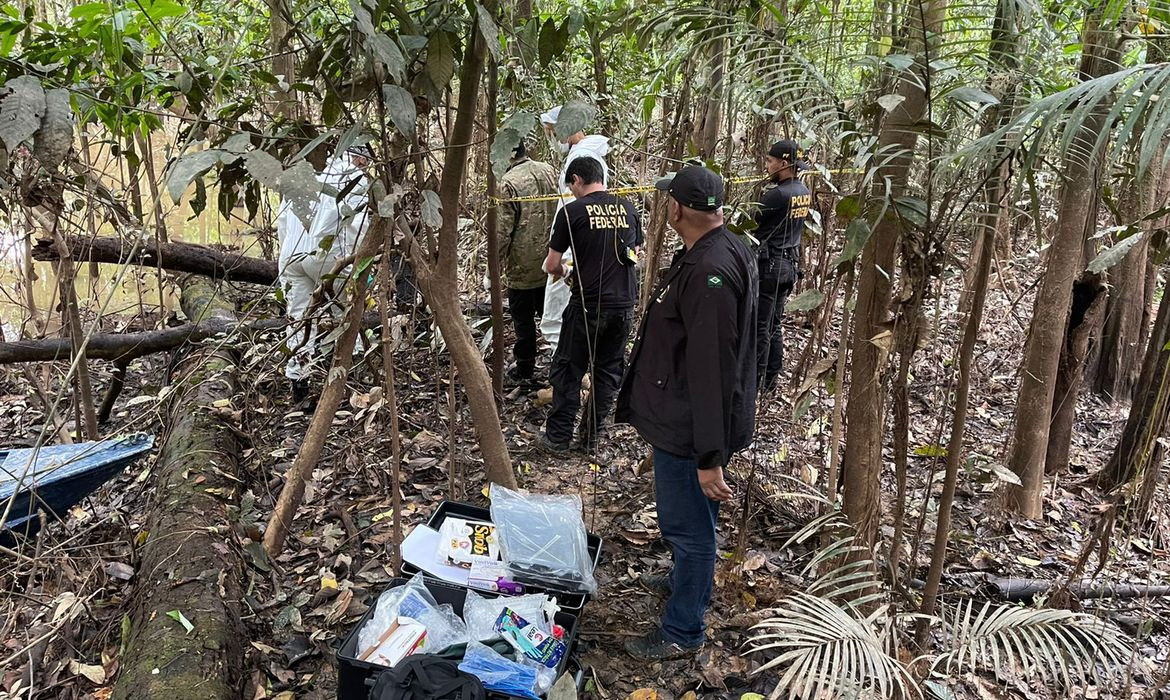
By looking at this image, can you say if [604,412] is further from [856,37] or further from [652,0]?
[856,37]

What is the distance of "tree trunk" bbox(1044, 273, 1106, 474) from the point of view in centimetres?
353

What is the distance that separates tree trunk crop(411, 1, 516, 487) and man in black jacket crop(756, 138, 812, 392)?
6.65 ft

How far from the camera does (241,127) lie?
2.35 m

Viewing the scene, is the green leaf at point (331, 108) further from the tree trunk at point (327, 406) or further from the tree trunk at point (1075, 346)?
the tree trunk at point (1075, 346)

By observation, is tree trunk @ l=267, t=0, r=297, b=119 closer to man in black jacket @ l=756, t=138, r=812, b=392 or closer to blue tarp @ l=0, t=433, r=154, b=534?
blue tarp @ l=0, t=433, r=154, b=534

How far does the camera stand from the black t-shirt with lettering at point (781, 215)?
14.7 feet

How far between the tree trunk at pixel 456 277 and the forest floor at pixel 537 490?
0.21 m

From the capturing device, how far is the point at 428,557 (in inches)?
105

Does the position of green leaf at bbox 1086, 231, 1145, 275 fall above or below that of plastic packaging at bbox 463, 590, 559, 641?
above

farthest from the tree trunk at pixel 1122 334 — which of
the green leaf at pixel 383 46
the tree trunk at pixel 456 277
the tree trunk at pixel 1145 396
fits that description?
the green leaf at pixel 383 46

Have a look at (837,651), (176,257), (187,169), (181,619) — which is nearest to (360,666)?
(181,619)

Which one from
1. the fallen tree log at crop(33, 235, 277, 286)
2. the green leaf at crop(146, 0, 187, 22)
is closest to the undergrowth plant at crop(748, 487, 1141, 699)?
the green leaf at crop(146, 0, 187, 22)

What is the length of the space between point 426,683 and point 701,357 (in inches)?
47.7

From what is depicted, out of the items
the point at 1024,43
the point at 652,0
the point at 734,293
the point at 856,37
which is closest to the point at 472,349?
the point at 734,293
